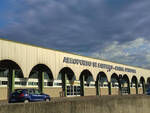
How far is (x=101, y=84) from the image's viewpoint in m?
49.5

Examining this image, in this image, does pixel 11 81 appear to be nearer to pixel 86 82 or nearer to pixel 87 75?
pixel 86 82

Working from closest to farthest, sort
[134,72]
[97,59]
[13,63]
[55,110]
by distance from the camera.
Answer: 1. [55,110]
2. [13,63]
3. [97,59]
4. [134,72]

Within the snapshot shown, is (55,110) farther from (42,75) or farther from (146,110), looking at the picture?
(42,75)

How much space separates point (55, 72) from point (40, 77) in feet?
8.23

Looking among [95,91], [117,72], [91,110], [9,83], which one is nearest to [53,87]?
[9,83]

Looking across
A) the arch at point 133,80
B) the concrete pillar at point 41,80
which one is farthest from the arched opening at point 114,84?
the concrete pillar at point 41,80

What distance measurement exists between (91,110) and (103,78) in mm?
41230

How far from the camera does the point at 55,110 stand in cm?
864

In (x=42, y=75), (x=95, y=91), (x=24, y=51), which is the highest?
(x=24, y=51)

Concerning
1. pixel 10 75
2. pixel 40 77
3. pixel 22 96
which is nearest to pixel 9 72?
pixel 10 75

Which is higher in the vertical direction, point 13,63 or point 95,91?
point 13,63

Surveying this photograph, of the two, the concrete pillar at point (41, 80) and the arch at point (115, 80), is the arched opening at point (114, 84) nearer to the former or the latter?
the arch at point (115, 80)

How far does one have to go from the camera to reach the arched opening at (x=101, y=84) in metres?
48.0

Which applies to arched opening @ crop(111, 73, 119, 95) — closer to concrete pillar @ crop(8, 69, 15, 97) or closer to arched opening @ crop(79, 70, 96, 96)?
arched opening @ crop(79, 70, 96, 96)
